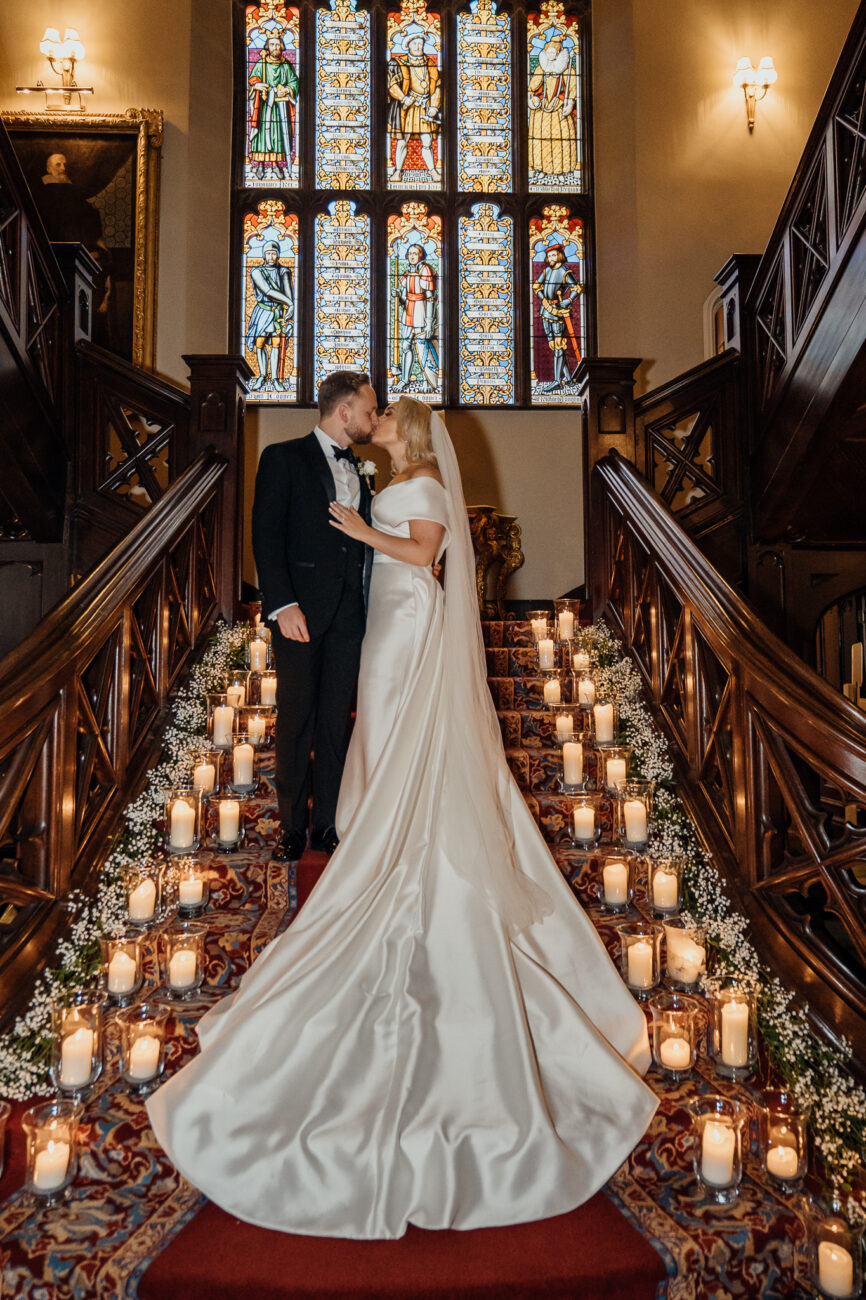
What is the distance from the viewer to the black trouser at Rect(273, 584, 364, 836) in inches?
119

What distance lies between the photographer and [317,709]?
310 cm

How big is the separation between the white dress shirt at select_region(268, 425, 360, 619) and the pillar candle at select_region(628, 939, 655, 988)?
1.70m

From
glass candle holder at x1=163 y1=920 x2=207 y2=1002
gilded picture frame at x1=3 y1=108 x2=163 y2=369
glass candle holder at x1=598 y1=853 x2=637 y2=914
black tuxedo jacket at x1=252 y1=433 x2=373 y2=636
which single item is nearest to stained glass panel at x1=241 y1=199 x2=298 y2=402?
gilded picture frame at x1=3 y1=108 x2=163 y2=369

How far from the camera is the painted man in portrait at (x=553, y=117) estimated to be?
779cm

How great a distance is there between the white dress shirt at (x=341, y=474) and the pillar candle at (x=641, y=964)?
66.8 inches

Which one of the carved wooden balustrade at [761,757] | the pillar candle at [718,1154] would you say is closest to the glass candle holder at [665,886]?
the carved wooden balustrade at [761,757]

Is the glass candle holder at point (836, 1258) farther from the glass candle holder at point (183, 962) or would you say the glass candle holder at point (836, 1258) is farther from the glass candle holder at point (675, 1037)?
the glass candle holder at point (183, 962)

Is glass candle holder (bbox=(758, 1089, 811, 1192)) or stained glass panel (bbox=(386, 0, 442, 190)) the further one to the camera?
stained glass panel (bbox=(386, 0, 442, 190))

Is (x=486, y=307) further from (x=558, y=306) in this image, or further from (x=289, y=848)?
(x=289, y=848)

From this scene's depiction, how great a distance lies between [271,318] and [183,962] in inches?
246

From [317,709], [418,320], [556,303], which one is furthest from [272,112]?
[317,709]

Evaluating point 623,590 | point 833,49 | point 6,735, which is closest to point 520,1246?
point 6,735

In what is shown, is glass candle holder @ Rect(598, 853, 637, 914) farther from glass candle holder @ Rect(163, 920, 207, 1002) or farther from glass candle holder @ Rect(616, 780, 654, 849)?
glass candle holder @ Rect(163, 920, 207, 1002)

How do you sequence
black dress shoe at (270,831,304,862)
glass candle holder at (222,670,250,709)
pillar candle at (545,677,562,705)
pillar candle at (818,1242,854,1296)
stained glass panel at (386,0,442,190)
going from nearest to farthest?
pillar candle at (818,1242,854,1296), black dress shoe at (270,831,304,862), glass candle holder at (222,670,250,709), pillar candle at (545,677,562,705), stained glass panel at (386,0,442,190)
